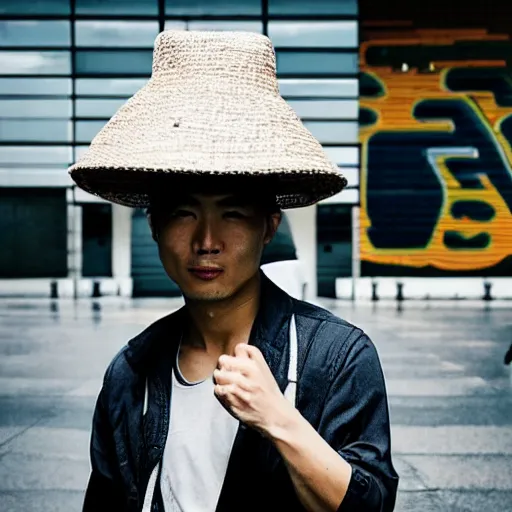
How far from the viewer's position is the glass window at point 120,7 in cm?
1115

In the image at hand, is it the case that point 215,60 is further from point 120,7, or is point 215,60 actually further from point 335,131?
point 335,131

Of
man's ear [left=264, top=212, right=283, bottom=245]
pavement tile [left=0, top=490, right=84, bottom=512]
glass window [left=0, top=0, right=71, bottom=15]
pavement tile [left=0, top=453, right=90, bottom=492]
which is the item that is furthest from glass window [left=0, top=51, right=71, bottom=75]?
man's ear [left=264, top=212, right=283, bottom=245]

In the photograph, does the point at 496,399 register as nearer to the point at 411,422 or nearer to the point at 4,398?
the point at 411,422

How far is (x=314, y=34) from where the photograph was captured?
11906mm

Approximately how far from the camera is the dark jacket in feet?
4.82

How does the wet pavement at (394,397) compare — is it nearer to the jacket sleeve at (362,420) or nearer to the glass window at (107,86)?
the jacket sleeve at (362,420)

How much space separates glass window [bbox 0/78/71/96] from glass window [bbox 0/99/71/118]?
4.6 inches

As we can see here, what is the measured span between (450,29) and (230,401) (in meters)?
12.0

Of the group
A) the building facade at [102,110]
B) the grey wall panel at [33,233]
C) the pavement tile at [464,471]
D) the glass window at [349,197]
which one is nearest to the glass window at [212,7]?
the building facade at [102,110]

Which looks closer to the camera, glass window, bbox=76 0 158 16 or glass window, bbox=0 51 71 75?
glass window, bbox=76 0 158 16

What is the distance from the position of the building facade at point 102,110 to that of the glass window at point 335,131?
0.05ft

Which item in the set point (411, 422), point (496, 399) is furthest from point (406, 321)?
point (411, 422)

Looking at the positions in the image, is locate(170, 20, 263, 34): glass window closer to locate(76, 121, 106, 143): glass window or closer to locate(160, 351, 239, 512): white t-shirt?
locate(76, 121, 106, 143): glass window

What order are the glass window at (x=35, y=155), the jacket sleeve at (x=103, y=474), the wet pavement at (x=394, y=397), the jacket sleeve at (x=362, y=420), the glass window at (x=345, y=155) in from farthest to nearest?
the glass window at (x=345, y=155) → the glass window at (x=35, y=155) → the wet pavement at (x=394, y=397) → the jacket sleeve at (x=103, y=474) → the jacket sleeve at (x=362, y=420)
